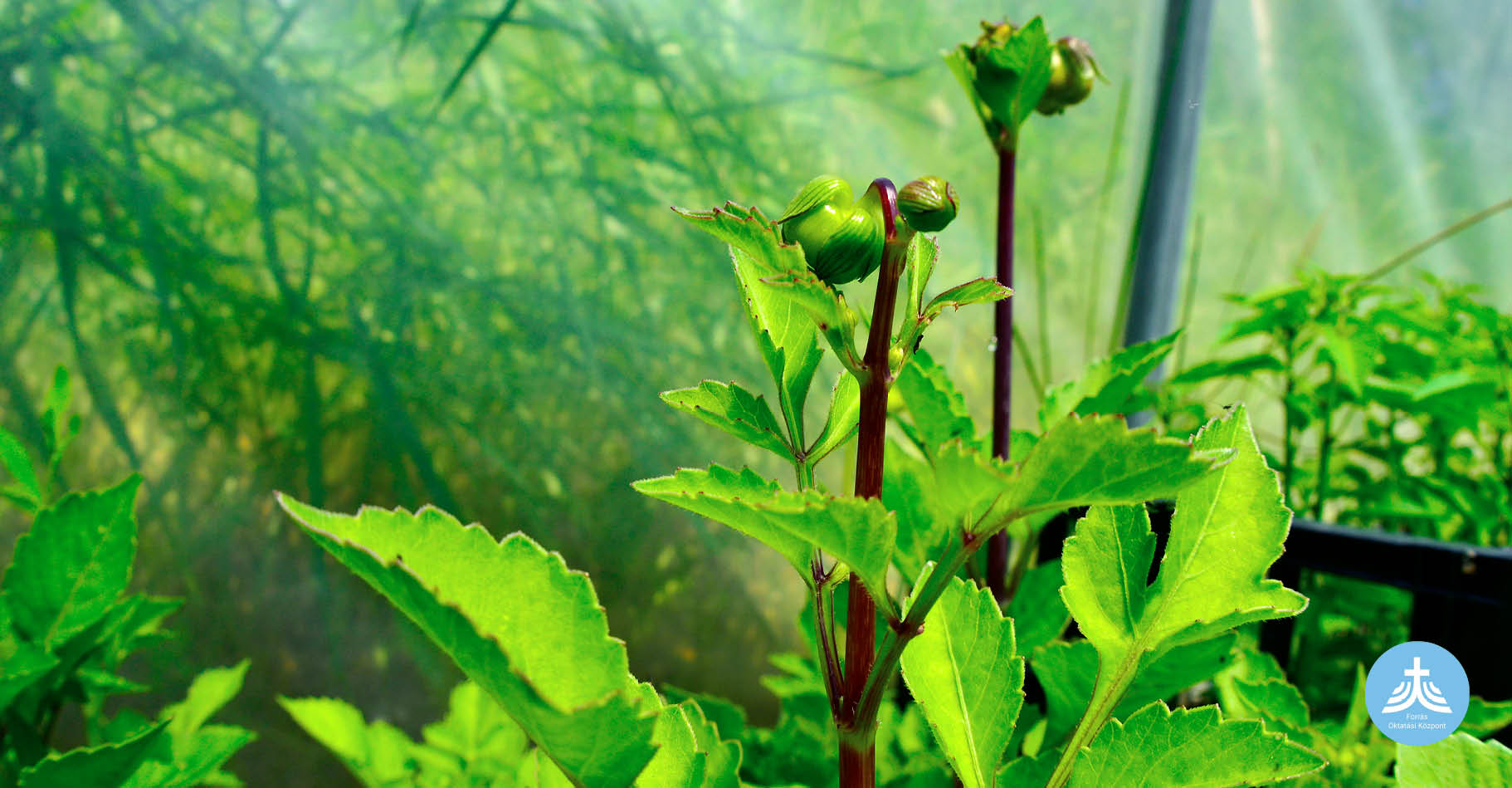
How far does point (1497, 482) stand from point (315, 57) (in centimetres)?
94

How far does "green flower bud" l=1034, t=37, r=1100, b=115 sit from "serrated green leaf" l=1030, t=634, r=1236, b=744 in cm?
20

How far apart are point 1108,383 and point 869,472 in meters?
0.21

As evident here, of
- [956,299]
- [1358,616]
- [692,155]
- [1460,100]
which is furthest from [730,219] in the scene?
[1460,100]

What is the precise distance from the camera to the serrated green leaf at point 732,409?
19 centimetres

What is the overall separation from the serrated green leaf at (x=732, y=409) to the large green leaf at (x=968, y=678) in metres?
0.06

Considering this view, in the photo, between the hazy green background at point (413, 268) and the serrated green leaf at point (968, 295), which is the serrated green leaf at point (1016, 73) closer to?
the serrated green leaf at point (968, 295)

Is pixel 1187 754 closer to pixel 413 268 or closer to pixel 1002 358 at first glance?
pixel 1002 358

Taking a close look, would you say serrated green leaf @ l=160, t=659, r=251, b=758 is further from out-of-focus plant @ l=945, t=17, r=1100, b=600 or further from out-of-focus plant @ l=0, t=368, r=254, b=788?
out-of-focus plant @ l=945, t=17, r=1100, b=600

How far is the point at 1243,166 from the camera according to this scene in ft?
3.96

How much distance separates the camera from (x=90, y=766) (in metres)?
0.24

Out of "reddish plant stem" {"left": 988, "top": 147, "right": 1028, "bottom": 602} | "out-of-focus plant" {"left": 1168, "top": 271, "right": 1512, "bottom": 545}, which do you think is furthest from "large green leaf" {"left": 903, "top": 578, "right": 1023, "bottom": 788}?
"out-of-focus plant" {"left": 1168, "top": 271, "right": 1512, "bottom": 545}

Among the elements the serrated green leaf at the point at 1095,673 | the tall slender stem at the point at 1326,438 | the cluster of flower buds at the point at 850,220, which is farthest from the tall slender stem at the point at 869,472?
the tall slender stem at the point at 1326,438

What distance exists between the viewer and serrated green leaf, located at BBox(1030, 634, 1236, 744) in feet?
0.87

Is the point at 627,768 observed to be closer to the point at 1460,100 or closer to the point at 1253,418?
the point at 1253,418
